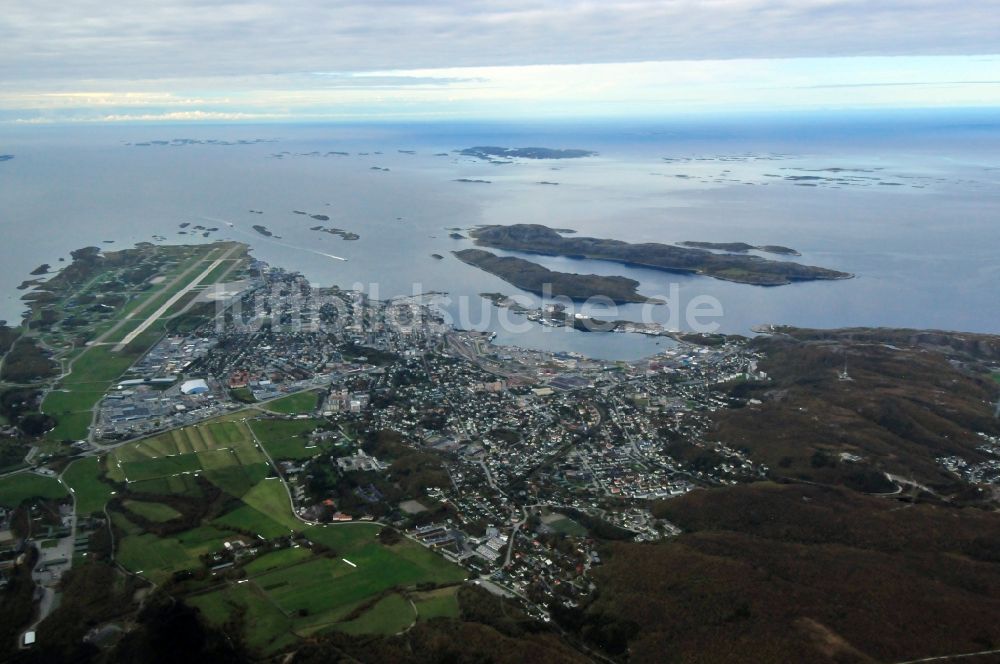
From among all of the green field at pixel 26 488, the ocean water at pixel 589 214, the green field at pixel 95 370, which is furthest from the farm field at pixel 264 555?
the ocean water at pixel 589 214

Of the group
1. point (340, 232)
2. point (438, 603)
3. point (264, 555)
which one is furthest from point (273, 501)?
point (340, 232)

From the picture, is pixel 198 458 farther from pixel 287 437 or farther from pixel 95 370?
pixel 95 370

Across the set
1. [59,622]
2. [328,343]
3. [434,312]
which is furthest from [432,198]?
[59,622]

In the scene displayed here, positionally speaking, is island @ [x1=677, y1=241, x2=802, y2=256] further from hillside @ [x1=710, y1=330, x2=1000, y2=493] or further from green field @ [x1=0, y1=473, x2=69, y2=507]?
green field @ [x1=0, y1=473, x2=69, y2=507]

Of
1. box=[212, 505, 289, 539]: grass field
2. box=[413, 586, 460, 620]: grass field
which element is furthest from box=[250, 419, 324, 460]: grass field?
box=[413, 586, 460, 620]: grass field

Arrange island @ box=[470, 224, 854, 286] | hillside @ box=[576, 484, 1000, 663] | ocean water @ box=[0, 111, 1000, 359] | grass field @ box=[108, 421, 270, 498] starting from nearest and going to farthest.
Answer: hillside @ box=[576, 484, 1000, 663] < grass field @ box=[108, 421, 270, 498] < ocean water @ box=[0, 111, 1000, 359] < island @ box=[470, 224, 854, 286]
